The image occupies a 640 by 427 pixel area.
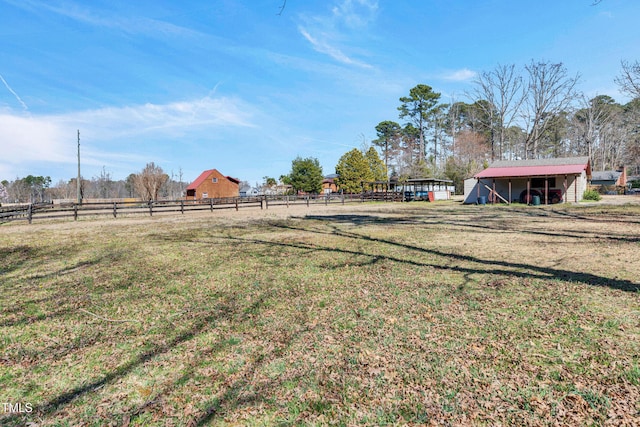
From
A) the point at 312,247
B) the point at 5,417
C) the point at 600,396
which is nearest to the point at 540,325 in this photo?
the point at 600,396

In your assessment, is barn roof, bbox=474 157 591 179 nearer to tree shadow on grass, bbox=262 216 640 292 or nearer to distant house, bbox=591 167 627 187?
tree shadow on grass, bbox=262 216 640 292

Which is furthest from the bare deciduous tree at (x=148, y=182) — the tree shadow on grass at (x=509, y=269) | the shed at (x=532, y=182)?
the tree shadow on grass at (x=509, y=269)

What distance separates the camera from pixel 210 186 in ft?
174

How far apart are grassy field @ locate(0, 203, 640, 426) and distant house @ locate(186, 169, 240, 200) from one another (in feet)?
154

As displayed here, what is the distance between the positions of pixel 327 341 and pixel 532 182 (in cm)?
3316

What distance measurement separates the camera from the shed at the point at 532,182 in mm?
27250

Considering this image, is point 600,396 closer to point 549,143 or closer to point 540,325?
point 540,325

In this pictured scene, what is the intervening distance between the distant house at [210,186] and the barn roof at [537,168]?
39626mm

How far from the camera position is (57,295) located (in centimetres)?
533

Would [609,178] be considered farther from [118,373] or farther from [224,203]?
[118,373]

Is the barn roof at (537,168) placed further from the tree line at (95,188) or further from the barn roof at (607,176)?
the tree line at (95,188)

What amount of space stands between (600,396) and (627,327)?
1731 mm

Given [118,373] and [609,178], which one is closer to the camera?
[118,373]

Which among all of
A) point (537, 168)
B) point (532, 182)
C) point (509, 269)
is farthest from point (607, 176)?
point (509, 269)
